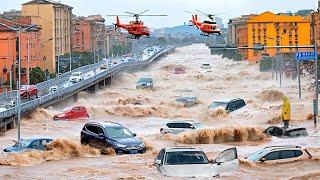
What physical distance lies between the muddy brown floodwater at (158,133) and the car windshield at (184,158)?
0.61 meters

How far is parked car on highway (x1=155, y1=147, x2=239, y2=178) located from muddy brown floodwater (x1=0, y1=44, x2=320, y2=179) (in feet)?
1.12

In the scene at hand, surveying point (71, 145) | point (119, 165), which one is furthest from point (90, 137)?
point (119, 165)

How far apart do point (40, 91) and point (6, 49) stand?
1837cm

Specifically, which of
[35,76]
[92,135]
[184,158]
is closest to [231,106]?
[92,135]

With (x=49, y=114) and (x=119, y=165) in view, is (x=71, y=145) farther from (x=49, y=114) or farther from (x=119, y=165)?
(x=49, y=114)

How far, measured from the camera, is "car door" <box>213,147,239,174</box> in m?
22.7

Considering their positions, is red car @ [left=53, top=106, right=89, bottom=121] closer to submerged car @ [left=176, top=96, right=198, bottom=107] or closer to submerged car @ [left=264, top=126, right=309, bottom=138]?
submerged car @ [left=176, top=96, right=198, bottom=107]

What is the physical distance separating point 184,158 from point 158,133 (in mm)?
17973

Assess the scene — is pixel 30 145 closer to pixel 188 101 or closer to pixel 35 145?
pixel 35 145

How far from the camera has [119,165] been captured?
26.7 m

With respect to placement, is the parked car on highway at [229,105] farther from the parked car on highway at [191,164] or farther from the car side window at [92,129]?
the parked car on highway at [191,164]

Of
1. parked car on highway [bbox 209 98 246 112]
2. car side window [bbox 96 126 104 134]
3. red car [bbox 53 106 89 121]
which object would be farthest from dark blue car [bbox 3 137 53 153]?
parked car on highway [bbox 209 98 246 112]

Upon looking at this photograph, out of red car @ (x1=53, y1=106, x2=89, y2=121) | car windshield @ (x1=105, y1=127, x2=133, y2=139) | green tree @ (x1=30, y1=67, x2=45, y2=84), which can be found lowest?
red car @ (x1=53, y1=106, x2=89, y2=121)

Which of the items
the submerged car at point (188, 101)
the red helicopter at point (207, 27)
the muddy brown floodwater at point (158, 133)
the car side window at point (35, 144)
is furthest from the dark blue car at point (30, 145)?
the submerged car at point (188, 101)
